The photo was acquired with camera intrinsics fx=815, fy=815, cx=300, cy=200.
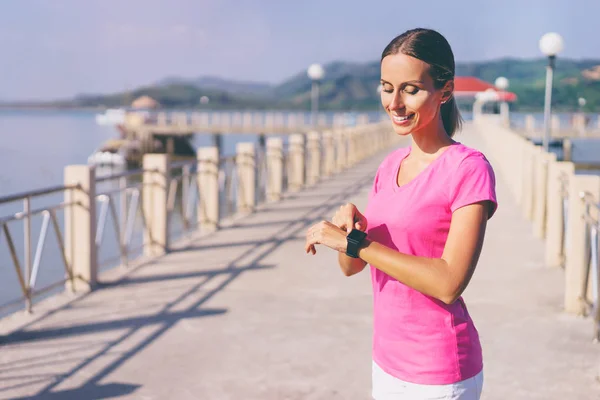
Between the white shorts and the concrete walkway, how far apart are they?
8.05 ft

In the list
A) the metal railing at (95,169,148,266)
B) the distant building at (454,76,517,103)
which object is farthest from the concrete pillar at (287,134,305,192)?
the distant building at (454,76,517,103)

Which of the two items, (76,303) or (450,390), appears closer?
(450,390)

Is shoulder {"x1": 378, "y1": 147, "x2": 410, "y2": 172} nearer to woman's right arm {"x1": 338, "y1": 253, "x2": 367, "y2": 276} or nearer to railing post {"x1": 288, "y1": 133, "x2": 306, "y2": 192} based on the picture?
woman's right arm {"x1": 338, "y1": 253, "x2": 367, "y2": 276}

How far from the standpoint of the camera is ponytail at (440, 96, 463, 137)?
90.6 inches

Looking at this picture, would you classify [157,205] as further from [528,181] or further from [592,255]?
[528,181]

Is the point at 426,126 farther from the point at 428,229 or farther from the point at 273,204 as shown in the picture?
the point at 273,204

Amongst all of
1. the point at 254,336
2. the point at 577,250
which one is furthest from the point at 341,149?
the point at 254,336

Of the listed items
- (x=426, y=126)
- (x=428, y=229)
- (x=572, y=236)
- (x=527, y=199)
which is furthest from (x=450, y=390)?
(x=527, y=199)

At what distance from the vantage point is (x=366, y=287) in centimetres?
766

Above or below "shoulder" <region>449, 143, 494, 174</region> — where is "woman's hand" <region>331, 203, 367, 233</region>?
below

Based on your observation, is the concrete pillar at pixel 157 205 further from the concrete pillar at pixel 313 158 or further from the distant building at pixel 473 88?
the distant building at pixel 473 88

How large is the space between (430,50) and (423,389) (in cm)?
88

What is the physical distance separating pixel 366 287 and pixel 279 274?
958 millimetres

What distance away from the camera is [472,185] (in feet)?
6.70
